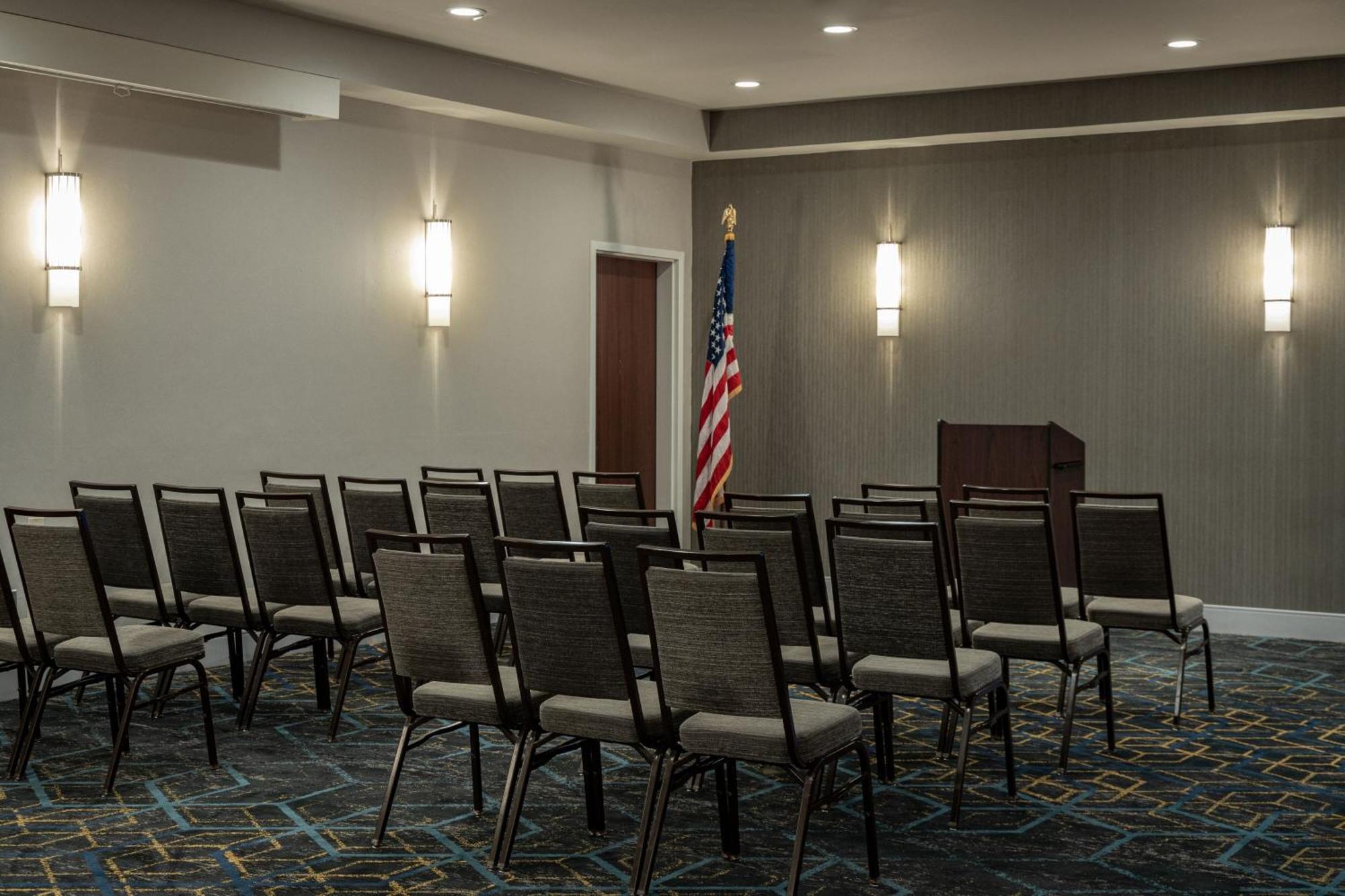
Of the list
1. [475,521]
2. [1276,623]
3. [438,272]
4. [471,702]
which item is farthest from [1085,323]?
[471,702]

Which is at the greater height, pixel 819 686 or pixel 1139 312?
pixel 1139 312

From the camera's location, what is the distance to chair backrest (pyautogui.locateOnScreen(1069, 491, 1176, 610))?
5684mm

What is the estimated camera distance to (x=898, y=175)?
9594 mm

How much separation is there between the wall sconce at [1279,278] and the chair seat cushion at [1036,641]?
12.6ft

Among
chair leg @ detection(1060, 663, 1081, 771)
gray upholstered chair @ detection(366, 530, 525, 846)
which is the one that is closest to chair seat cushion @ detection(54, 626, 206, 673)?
gray upholstered chair @ detection(366, 530, 525, 846)

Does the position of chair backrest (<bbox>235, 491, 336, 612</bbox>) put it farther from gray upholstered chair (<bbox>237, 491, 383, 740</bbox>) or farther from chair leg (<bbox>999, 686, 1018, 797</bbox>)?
chair leg (<bbox>999, 686, 1018, 797</bbox>)

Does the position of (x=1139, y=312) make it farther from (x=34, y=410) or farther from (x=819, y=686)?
(x=34, y=410)

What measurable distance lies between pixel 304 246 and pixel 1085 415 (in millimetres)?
4930

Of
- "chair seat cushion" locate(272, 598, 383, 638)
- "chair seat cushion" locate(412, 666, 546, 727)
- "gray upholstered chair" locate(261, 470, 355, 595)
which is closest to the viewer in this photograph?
"chair seat cushion" locate(412, 666, 546, 727)

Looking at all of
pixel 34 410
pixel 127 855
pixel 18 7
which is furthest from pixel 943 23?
pixel 127 855

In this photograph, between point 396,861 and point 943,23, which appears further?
point 943,23

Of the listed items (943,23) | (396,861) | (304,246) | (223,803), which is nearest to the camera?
(396,861)

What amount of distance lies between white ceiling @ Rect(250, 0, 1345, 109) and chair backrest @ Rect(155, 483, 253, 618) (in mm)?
2703

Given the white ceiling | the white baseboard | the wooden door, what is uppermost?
the white ceiling
